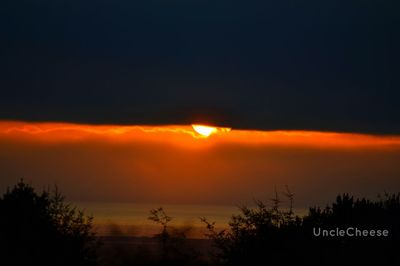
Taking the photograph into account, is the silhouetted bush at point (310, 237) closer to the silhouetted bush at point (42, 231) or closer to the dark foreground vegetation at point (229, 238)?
the dark foreground vegetation at point (229, 238)

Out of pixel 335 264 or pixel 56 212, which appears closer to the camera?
pixel 335 264

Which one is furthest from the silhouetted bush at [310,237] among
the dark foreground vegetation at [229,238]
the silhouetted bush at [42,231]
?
the silhouetted bush at [42,231]

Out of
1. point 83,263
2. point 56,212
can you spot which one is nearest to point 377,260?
point 83,263

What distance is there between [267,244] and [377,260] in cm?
501

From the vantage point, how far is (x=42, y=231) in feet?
121

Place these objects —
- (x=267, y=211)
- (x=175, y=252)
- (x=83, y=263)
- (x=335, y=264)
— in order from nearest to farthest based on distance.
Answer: (x=335, y=264) < (x=175, y=252) < (x=83, y=263) < (x=267, y=211)

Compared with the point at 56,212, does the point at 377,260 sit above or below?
below

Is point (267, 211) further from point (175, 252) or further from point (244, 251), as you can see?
point (175, 252)

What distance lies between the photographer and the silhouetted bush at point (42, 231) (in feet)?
110

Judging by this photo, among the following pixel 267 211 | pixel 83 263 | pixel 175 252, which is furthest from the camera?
pixel 267 211

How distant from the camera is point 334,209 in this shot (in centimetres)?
3800

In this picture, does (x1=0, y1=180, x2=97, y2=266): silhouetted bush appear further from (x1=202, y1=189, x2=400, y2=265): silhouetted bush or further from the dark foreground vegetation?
(x1=202, y1=189, x2=400, y2=265): silhouetted bush

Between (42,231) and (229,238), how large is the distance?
6.71 metres

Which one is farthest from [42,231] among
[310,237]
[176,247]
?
[310,237]
